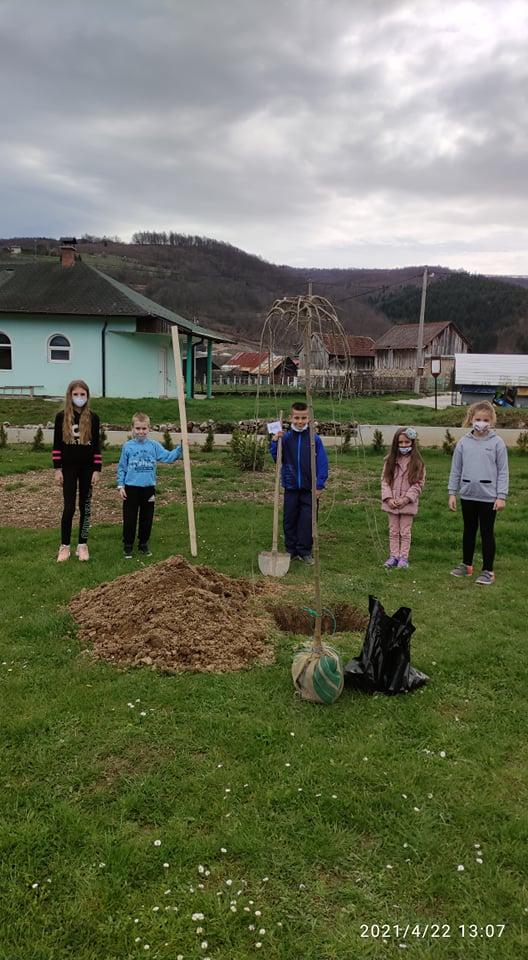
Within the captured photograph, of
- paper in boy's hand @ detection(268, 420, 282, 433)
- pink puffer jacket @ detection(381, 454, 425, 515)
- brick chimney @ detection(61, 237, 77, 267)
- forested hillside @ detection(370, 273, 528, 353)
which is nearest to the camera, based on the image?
paper in boy's hand @ detection(268, 420, 282, 433)

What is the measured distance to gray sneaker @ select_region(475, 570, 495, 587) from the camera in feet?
21.1

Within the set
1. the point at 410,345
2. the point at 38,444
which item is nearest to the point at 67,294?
the point at 38,444

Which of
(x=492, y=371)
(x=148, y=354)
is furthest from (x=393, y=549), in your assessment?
(x=492, y=371)

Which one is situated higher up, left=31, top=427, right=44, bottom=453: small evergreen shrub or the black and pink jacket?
the black and pink jacket

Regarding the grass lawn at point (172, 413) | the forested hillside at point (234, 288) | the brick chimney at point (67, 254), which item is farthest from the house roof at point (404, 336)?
the grass lawn at point (172, 413)

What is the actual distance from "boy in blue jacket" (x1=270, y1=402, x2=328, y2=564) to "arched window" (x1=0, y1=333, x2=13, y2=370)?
22.9 m

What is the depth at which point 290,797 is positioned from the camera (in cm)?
309

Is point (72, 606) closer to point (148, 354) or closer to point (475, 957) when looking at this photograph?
point (475, 957)

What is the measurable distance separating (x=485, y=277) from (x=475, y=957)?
118 metres

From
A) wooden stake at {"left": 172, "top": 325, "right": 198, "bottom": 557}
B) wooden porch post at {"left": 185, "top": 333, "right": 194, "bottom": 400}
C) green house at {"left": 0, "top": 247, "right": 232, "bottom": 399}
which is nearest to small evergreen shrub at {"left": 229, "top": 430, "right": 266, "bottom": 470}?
wooden stake at {"left": 172, "top": 325, "right": 198, "bottom": 557}

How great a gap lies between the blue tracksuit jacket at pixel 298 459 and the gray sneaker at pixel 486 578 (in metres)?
1.92

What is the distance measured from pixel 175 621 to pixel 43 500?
239 inches

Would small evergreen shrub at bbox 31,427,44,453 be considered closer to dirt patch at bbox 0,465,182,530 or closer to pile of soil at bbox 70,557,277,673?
dirt patch at bbox 0,465,182,530

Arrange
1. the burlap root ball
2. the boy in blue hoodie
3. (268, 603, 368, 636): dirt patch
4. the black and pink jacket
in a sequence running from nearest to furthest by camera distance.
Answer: the burlap root ball, (268, 603, 368, 636): dirt patch, the black and pink jacket, the boy in blue hoodie
